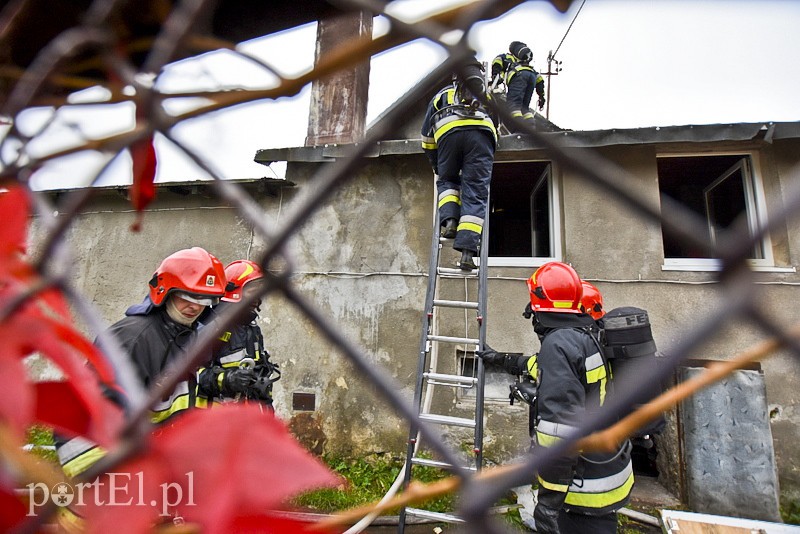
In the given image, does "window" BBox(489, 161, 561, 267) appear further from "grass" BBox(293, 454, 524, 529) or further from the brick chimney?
"grass" BBox(293, 454, 524, 529)

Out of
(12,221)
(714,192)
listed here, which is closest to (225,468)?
(12,221)

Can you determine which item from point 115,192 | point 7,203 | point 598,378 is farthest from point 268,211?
point 7,203

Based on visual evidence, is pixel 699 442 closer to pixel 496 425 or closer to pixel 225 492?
pixel 496 425

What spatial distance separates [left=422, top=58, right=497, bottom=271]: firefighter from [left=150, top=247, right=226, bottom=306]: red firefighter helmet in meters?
1.76

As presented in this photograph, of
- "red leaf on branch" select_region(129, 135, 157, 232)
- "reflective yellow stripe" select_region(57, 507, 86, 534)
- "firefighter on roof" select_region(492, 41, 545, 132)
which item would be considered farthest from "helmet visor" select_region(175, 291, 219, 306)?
"firefighter on roof" select_region(492, 41, 545, 132)

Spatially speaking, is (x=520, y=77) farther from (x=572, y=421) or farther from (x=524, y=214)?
(x=572, y=421)

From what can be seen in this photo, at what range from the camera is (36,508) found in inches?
16.2

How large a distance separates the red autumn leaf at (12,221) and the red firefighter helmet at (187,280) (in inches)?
82.6

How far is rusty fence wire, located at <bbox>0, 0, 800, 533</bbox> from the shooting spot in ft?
1.05

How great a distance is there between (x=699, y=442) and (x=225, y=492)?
5097 mm

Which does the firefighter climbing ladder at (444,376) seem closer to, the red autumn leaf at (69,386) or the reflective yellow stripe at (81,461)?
the reflective yellow stripe at (81,461)

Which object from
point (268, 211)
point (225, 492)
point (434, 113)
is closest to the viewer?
point (225, 492)

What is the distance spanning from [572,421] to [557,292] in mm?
776

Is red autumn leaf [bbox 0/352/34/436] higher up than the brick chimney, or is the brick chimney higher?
the brick chimney
